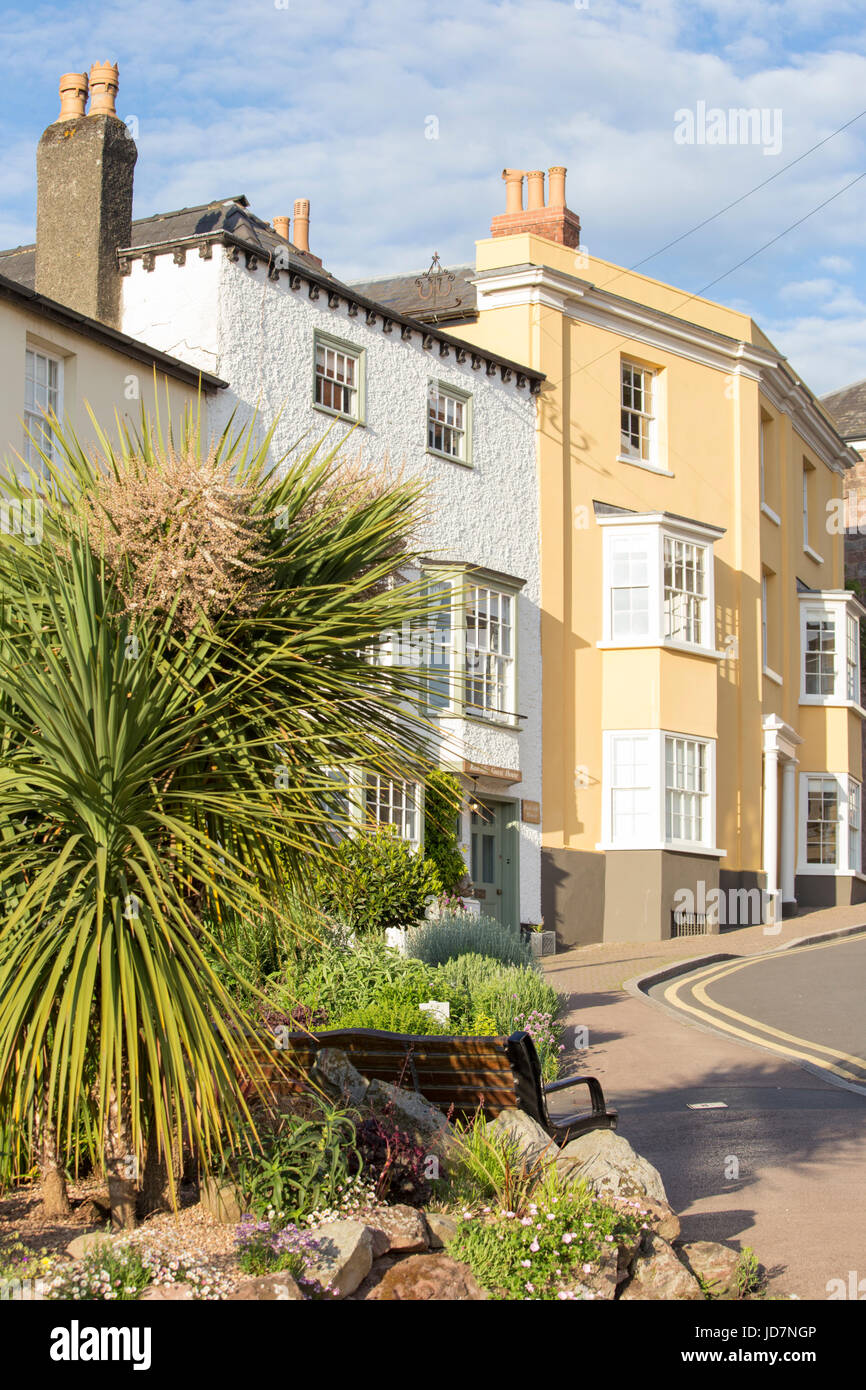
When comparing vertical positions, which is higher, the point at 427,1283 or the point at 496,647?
the point at 496,647

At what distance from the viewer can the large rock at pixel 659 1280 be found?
21.4 feet

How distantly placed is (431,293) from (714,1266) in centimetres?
2164

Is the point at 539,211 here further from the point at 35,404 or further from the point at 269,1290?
the point at 269,1290

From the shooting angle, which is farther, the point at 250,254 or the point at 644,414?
the point at 644,414

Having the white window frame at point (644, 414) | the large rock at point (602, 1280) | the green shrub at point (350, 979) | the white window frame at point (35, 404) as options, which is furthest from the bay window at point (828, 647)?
the large rock at point (602, 1280)

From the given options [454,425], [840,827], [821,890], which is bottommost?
[821,890]

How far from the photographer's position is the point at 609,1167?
749cm

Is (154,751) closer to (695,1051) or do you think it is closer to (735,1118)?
(735,1118)

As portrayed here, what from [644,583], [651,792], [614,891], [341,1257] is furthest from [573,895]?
[341,1257]

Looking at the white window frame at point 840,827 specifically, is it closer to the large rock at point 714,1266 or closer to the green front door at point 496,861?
the green front door at point 496,861

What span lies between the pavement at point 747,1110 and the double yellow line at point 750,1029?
0.25 ft

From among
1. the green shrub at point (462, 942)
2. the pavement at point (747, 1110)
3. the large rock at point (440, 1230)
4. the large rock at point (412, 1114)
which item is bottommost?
the pavement at point (747, 1110)

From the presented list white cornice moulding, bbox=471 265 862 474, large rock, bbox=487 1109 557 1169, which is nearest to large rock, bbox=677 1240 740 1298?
large rock, bbox=487 1109 557 1169

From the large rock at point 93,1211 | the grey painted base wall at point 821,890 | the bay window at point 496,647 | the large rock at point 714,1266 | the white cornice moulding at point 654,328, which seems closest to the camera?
the large rock at point 93,1211
